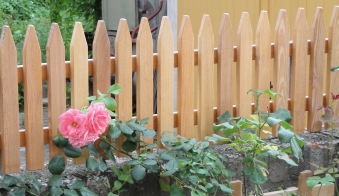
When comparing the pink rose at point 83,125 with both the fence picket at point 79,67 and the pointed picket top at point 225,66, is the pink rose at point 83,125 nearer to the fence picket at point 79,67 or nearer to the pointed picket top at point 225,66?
the fence picket at point 79,67

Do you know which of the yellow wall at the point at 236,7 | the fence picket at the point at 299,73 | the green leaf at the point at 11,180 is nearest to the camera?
the green leaf at the point at 11,180

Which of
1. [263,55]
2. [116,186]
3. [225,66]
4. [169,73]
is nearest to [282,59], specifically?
[263,55]

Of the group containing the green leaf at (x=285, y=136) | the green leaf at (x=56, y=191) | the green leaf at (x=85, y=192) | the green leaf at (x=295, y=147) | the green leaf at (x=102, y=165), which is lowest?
the green leaf at (x=85, y=192)

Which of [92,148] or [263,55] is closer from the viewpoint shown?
[92,148]

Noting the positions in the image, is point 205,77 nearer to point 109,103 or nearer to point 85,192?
point 109,103

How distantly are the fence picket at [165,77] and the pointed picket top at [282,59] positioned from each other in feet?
2.69

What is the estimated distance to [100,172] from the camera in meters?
4.07

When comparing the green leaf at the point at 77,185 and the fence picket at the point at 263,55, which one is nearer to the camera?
the green leaf at the point at 77,185

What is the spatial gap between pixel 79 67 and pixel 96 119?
40 centimetres

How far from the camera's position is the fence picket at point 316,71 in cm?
491

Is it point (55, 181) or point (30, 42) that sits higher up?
point (30, 42)

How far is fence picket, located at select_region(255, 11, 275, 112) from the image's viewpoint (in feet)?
15.2

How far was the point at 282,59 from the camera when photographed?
4754mm

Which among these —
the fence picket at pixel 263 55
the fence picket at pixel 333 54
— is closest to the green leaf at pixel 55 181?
the fence picket at pixel 263 55
